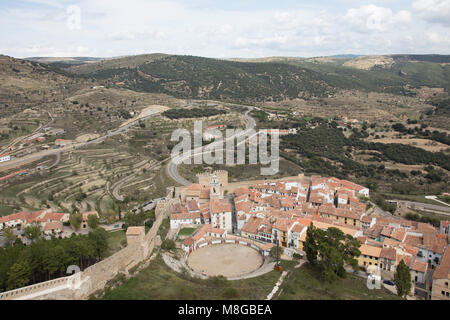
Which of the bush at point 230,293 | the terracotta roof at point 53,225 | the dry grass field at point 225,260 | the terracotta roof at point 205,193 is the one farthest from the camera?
the terracotta roof at point 205,193

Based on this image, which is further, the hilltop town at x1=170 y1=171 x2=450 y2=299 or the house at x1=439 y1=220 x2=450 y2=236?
the house at x1=439 y1=220 x2=450 y2=236

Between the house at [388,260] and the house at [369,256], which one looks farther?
the house at [369,256]

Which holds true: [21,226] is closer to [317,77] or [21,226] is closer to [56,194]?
[56,194]

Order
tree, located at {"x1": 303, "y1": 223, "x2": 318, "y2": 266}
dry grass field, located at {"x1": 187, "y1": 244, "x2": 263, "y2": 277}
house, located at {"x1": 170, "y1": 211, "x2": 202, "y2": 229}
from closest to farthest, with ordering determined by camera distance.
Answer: tree, located at {"x1": 303, "y1": 223, "x2": 318, "y2": 266}
dry grass field, located at {"x1": 187, "y1": 244, "x2": 263, "y2": 277}
house, located at {"x1": 170, "y1": 211, "x2": 202, "y2": 229}

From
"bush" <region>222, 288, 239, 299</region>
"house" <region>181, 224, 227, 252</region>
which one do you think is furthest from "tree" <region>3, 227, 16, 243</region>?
"bush" <region>222, 288, 239, 299</region>

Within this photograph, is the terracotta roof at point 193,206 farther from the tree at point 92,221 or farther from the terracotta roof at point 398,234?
the terracotta roof at point 398,234

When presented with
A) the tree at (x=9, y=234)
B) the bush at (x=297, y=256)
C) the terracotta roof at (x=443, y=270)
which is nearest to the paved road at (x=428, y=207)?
the terracotta roof at (x=443, y=270)

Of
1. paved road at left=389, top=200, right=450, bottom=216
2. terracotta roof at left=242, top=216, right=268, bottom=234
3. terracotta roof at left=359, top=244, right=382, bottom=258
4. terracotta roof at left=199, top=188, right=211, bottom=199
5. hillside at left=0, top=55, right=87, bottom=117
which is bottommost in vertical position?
paved road at left=389, top=200, right=450, bottom=216

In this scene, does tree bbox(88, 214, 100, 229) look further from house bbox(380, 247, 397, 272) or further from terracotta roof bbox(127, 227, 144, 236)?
house bbox(380, 247, 397, 272)

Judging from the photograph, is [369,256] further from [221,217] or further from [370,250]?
[221,217]
